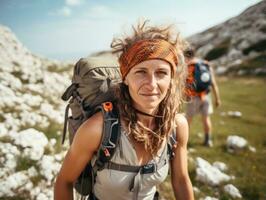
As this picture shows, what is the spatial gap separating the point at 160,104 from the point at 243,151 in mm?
7922

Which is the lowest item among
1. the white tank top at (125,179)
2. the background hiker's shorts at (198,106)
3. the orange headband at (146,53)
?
the background hiker's shorts at (198,106)

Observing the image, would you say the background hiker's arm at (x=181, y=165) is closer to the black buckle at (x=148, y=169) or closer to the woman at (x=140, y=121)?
the woman at (x=140, y=121)

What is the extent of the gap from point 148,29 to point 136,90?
68 cm

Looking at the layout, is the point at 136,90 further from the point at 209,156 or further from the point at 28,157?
the point at 209,156

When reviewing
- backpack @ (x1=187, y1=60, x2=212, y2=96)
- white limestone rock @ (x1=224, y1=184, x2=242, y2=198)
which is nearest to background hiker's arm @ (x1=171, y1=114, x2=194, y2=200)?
white limestone rock @ (x1=224, y1=184, x2=242, y2=198)

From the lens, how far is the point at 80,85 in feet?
11.0

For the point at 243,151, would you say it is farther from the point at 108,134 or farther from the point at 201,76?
the point at 108,134

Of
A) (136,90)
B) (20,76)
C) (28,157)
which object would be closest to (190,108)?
(28,157)

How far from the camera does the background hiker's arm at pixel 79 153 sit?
9.52 ft

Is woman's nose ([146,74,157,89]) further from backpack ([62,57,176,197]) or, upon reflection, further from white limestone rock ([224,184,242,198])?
white limestone rock ([224,184,242,198])

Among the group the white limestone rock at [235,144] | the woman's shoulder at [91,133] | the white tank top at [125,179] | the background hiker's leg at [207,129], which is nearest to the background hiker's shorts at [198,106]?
the background hiker's leg at [207,129]

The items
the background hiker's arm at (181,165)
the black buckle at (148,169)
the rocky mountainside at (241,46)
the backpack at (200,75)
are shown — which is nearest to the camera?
the black buckle at (148,169)

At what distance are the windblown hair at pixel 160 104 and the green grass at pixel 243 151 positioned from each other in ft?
11.0

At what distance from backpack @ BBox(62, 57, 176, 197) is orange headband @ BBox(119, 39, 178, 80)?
0.31 meters
